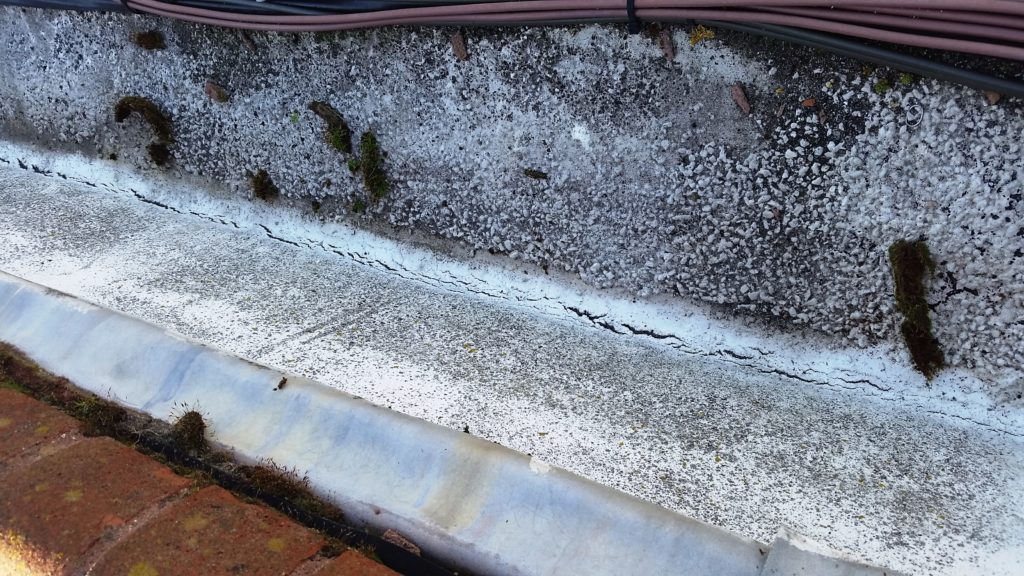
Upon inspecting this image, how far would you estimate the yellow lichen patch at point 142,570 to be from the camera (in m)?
0.95

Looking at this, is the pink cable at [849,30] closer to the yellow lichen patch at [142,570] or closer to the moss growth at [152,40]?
the yellow lichen patch at [142,570]

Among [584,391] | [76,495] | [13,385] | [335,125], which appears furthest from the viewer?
[335,125]

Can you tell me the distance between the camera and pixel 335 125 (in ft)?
6.48

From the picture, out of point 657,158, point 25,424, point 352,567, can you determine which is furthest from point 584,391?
point 25,424

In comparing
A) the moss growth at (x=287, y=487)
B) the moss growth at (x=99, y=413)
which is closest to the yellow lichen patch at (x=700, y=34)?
the moss growth at (x=287, y=487)

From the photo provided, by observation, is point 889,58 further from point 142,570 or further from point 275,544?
point 142,570

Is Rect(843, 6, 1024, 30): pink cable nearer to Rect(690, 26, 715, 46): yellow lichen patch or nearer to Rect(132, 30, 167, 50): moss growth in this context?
Rect(690, 26, 715, 46): yellow lichen patch

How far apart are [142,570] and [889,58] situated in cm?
157

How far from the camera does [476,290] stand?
6.38 feet

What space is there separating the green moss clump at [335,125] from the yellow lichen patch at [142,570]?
4.29 ft

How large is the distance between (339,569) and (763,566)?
64 centimetres

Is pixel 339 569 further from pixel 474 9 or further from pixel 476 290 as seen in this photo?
pixel 474 9

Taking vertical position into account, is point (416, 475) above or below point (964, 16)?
below

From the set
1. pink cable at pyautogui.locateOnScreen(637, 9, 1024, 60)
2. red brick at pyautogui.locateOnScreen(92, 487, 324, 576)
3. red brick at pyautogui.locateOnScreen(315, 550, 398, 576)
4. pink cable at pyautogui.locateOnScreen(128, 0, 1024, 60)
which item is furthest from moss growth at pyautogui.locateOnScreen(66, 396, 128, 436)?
pink cable at pyautogui.locateOnScreen(637, 9, 1024, 60)
